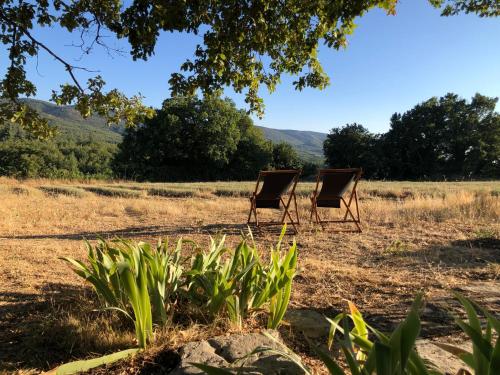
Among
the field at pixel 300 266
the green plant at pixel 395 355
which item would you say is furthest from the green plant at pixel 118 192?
the green plant at pixel 395 355

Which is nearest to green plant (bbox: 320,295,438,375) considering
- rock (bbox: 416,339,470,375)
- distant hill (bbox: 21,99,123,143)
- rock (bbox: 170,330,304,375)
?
rock (bbox: 170,330,304,375)

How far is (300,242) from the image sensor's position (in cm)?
534

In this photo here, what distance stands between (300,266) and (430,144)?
1811 inches

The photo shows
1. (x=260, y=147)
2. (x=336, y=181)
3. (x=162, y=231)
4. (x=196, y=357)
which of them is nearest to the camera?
(x=196, y=357)

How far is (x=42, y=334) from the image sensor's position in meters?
2.12

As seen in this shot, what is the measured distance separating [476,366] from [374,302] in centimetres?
165

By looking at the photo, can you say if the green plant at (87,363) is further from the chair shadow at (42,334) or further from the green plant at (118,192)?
the green plant at (118,192)

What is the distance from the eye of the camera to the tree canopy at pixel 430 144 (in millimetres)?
42562

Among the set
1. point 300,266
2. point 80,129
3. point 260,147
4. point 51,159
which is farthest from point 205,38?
point 80,129

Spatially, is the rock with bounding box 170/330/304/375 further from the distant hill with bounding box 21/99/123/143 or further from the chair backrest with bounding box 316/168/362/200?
the distant hill with bounding box 21/99/123/143

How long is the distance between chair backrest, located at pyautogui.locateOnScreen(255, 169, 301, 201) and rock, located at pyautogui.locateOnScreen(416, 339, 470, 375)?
4.39m

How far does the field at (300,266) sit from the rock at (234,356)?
174 millimetres

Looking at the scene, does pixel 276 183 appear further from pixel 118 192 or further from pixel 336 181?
pixel 118 192

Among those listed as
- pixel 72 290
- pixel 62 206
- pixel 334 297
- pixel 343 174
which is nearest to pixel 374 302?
pixel 334 297
